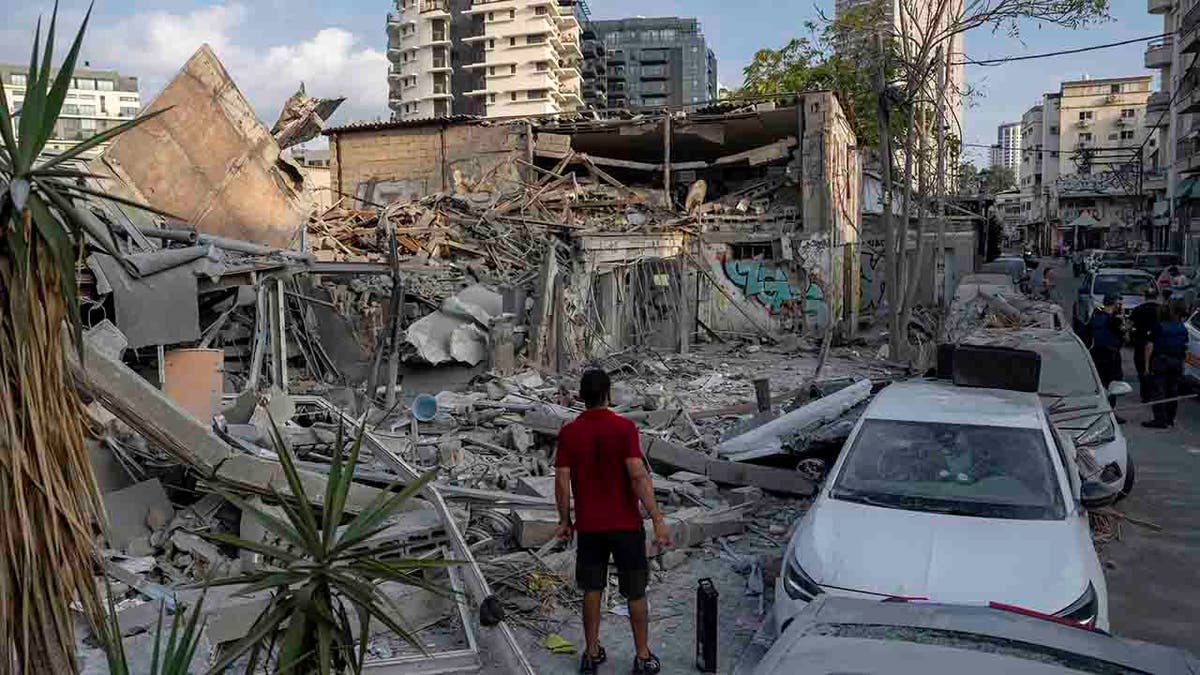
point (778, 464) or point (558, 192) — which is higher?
point (558, 192)

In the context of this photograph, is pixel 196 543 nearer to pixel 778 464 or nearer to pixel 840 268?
pixel 778 464

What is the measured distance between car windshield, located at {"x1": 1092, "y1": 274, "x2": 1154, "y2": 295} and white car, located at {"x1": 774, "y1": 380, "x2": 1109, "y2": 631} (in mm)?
18213

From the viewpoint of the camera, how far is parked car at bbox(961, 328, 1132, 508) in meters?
8.36

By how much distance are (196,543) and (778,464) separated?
5149 mm

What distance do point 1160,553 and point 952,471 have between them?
2850mm

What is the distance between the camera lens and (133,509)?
6.57 meters

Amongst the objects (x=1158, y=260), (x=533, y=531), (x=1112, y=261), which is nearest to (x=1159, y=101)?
(x=1158, y=260)

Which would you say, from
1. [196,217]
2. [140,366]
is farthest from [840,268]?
[140,366]

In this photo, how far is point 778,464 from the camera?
8.97 metres

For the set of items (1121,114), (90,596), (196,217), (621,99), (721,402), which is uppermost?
(621,99)

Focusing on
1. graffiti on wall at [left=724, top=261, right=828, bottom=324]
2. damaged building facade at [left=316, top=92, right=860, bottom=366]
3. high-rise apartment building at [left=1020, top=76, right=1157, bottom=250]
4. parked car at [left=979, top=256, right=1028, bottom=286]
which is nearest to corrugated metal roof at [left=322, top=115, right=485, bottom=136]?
damaged building facade at [left=316, top=92, right=860, bottom=366]

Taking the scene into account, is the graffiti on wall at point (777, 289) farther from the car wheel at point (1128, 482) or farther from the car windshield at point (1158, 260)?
the car windshield at point (1158, 260)

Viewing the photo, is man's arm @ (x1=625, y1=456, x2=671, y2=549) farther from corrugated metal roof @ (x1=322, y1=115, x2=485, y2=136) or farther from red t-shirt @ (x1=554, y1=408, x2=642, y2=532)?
corrugated metal roof @ (x1=322, y1=115, x2=485, y2=136)

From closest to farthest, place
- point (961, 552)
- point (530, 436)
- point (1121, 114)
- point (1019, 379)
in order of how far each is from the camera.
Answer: point (961, 552) < point (1019, 379) < point (530, 436) < point (1121, 114)
